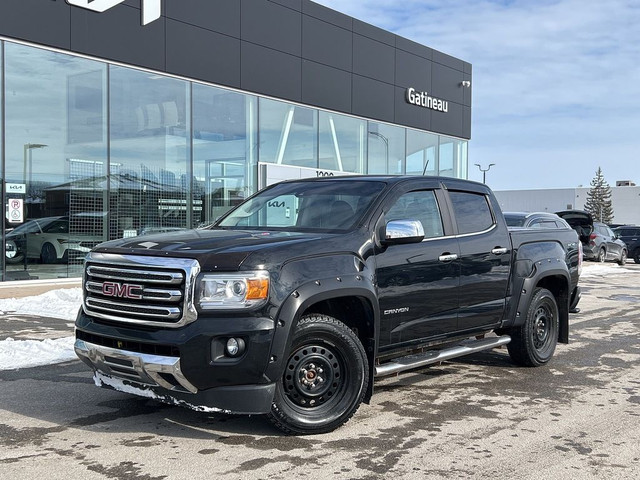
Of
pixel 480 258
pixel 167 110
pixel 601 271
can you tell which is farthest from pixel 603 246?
pixel 480 258

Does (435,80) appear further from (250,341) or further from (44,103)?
(250,341)

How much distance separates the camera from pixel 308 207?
20.2 feet

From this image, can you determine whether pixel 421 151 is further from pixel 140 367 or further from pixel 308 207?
pixel 140 367

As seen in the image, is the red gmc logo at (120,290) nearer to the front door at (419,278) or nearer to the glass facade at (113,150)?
the front door at (419,278)

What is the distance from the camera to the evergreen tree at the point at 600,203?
10311 centimetres

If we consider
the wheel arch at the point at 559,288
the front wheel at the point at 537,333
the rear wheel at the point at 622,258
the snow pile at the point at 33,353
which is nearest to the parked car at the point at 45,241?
the snow pile at the point at 33,353

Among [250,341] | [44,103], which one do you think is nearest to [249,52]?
[44,103]

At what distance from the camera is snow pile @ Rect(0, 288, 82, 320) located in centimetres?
1158

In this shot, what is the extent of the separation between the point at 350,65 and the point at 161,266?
58.4ft

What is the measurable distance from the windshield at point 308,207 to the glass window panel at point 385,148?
16.6 metres

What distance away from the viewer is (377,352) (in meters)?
5.57

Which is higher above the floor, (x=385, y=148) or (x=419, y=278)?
(x=385, y=148)

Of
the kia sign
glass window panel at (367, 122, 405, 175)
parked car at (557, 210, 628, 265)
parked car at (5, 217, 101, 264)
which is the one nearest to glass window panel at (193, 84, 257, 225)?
the kia sign

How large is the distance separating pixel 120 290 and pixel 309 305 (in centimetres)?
135
